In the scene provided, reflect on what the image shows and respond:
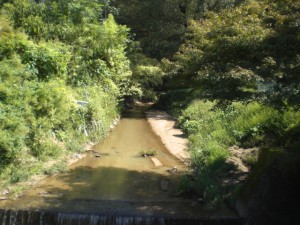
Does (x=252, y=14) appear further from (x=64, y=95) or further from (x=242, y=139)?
(x=64, y=95)

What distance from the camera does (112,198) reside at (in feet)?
30.2

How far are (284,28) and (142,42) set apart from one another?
22526 millimetres

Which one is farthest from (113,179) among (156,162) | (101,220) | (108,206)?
(101,220)

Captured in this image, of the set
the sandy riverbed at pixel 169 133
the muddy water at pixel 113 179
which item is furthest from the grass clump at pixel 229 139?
the muddy water at pixel 113 179

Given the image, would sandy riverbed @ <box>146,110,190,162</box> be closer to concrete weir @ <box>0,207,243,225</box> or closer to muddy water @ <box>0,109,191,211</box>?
muddy water @ <box>0,109,191,211</box>

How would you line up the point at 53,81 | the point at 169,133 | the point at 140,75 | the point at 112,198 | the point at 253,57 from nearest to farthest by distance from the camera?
1. the point at 253,57
2. the point at 112,198
3. the point at 53,81
4. the point at 169,133
5. the point at 140,75

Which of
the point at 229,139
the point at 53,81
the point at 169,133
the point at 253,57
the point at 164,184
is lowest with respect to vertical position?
the point at 169,133

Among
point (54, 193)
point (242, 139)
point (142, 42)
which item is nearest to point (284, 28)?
point (242, 139)

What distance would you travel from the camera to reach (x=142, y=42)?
2952 centimetres

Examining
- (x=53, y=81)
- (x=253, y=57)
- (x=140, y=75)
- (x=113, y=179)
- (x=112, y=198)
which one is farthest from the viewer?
(x=140, y=75)

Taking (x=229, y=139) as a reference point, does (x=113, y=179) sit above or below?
below

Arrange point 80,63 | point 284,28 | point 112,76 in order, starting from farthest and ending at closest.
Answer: point 112,76 → point 80,63 → point 284,28

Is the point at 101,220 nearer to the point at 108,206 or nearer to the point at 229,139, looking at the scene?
the point at 108,206

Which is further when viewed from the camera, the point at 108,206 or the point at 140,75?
the point at 140,75
